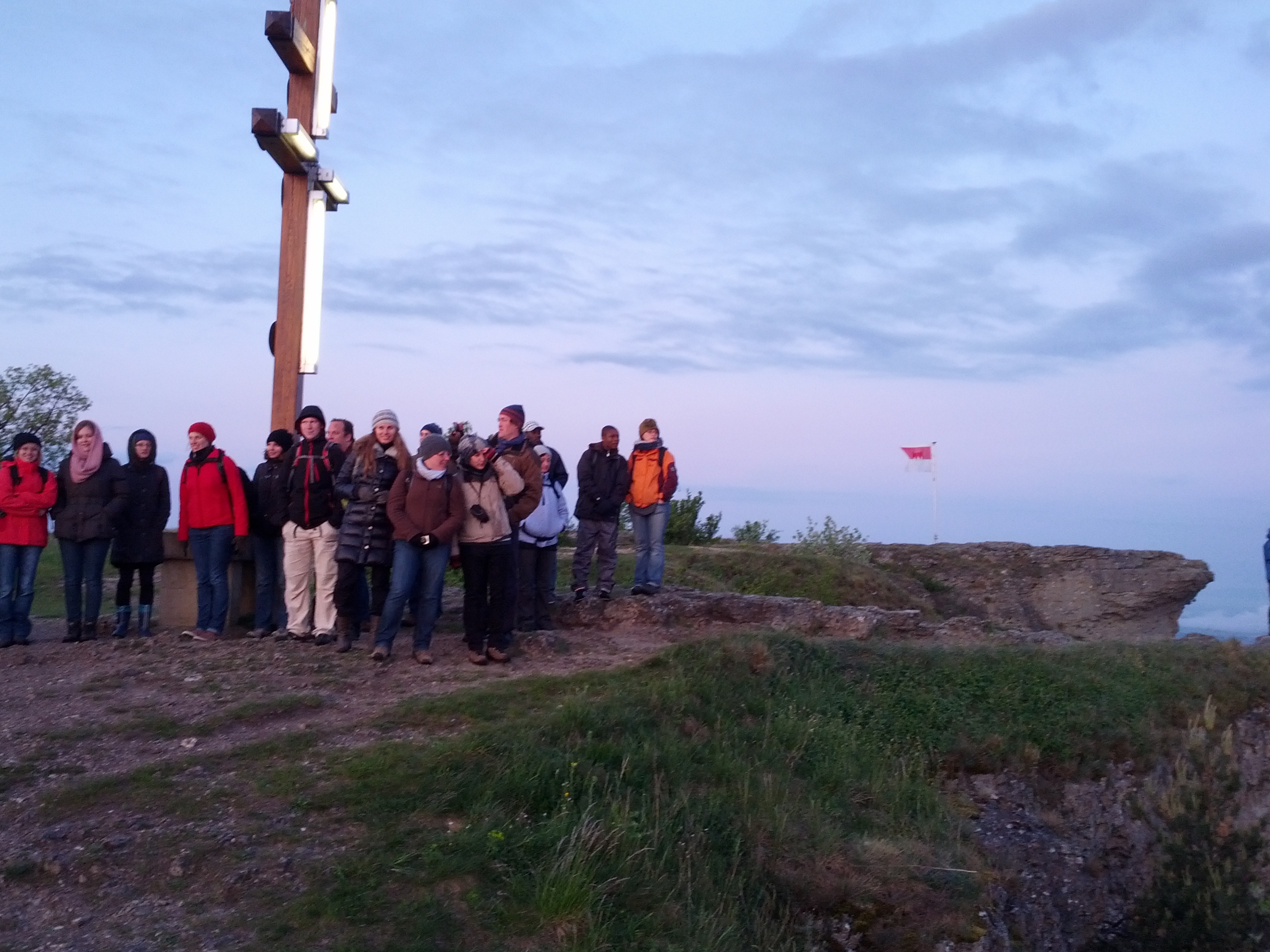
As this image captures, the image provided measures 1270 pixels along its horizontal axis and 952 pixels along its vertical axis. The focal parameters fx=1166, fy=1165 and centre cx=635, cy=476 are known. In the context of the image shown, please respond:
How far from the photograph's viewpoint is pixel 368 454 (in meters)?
9.38

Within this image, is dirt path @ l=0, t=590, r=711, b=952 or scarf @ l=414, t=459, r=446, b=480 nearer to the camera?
dirt path @ l=0, t=590, r=711, b=952

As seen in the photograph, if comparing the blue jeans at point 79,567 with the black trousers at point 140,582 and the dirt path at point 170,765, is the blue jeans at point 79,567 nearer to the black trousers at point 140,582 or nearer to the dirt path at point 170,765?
the black trousers at point 140,582

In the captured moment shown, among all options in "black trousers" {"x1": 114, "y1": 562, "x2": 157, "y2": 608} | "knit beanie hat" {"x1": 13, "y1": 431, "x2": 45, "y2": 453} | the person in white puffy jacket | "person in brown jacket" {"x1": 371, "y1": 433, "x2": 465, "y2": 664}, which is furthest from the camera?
the person in white puffy jacket

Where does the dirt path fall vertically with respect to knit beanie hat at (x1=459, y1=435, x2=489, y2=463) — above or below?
below

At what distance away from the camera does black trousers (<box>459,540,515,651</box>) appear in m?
9.29

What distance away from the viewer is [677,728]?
7.63 m

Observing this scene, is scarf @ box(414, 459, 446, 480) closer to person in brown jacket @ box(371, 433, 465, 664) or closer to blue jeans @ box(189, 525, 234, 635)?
person in brown jacket @ box(371, 433, 465, 664)

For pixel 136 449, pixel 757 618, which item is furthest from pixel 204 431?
pixel 757 618

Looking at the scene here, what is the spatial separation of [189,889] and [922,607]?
41.4 ft

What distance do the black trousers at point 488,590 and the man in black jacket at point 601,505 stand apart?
2.29 metres

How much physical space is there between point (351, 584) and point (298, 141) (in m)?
→ 3.87

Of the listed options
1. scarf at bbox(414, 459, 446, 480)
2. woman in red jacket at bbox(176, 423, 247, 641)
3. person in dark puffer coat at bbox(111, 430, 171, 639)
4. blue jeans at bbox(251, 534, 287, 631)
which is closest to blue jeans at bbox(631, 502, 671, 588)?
scarf at bbox(414, 459, 446, 480)

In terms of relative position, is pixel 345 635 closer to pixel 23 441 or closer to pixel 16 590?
pixel 16 590

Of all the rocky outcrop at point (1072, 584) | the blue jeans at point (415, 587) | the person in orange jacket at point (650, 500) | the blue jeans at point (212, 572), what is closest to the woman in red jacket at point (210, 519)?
the blue jeans at point (212, 572)
